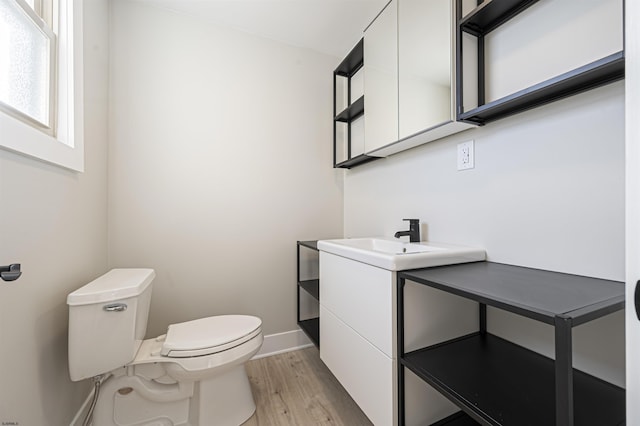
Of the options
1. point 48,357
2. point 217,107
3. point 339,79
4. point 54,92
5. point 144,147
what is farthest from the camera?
point 339,79

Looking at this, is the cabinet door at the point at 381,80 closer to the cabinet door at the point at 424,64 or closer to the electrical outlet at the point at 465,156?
the cabinet door at the point at 424,64

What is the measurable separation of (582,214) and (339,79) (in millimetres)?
1940

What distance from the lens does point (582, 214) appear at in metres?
0.84

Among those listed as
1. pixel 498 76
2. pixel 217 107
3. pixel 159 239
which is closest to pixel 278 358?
pixel 159 239

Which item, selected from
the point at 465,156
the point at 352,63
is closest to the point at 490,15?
the point at 465,156

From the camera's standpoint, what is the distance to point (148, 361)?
1.18 m

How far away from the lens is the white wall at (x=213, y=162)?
164 centimetres

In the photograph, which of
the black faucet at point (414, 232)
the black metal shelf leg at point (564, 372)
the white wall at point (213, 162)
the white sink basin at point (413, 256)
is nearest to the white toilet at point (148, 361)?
the white wall at point (213, 162)

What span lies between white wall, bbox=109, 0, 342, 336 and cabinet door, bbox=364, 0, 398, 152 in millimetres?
579

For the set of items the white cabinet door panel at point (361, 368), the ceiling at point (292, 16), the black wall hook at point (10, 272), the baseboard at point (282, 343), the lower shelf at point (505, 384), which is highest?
the ceiling at point (292, 16)

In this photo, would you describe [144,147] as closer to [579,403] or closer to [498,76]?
[498,76]

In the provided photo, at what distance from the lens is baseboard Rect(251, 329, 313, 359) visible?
196 cm

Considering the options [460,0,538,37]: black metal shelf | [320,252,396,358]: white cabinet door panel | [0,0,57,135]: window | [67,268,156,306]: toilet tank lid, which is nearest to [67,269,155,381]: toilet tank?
[67,268,156,306]: toilet tank lid

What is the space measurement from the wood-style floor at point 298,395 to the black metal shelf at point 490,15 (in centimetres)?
191
